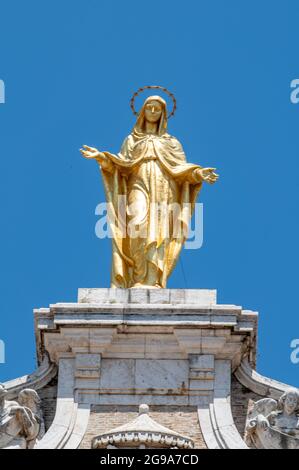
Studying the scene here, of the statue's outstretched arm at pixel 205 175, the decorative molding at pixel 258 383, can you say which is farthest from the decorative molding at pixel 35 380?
the statue's outstretched arm at pixel 205 175

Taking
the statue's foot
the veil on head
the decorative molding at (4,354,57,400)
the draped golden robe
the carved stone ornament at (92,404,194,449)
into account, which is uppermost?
the veil on head

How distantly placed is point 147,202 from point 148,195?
14 cm

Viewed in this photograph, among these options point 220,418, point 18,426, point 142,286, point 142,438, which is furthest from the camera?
point 142,286

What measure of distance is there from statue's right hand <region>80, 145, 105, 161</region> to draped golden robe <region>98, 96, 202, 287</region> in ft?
0.35

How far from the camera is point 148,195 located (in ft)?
147

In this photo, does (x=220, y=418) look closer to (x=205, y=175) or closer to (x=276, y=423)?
(x=276, y=423)

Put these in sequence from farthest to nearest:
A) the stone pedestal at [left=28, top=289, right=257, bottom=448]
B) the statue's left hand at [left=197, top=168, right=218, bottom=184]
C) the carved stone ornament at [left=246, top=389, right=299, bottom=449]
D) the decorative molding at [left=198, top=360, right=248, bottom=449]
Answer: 1. the statue's left hand at [left=197, top=168, right=218, bottom=184]
2. the stone pedestal at [left=28, top=289, right=257, bottom=448]
3. the decorative molding at [left=198, top=360, right=248, bottom=449]
4. the carved stone ornament at [left=246, top=389, right=299, bottom=449]

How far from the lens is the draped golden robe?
44312 millimetres

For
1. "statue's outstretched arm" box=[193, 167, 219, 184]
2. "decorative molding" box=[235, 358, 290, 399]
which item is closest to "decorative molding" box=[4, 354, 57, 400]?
"decorative molding" box=[235, 358, 290, 399]

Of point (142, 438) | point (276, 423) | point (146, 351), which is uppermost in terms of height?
point (146, 351)

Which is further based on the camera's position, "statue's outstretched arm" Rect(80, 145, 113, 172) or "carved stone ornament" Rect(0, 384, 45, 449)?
"statue's outstretched arm" Rect(80, 145, 113, 172)

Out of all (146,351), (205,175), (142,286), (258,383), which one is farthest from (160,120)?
(258,383)

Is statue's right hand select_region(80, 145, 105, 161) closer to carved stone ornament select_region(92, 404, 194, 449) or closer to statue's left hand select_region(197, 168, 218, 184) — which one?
statue's left hand select_region(197, 168, 218, 184)

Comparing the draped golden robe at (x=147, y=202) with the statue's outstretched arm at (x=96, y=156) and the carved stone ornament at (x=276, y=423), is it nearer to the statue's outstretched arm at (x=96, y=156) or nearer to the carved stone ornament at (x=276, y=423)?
the statue's outstretched arm at (x=96, y=156)
